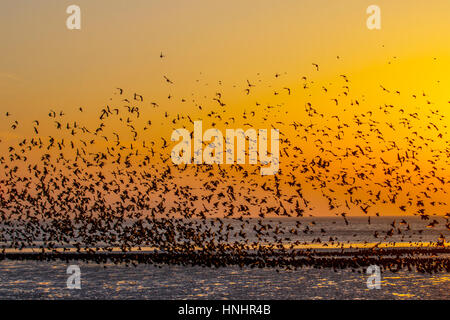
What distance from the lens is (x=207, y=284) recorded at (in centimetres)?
7556

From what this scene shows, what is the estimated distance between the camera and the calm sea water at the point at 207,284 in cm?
6680

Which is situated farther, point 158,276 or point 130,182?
point 158,276

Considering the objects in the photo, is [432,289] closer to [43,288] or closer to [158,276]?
[158,276]

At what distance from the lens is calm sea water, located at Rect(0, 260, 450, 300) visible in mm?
66800

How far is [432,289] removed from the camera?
71500mm

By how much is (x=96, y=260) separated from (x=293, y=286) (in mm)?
39520

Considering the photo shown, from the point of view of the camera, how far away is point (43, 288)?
72.8 metres
